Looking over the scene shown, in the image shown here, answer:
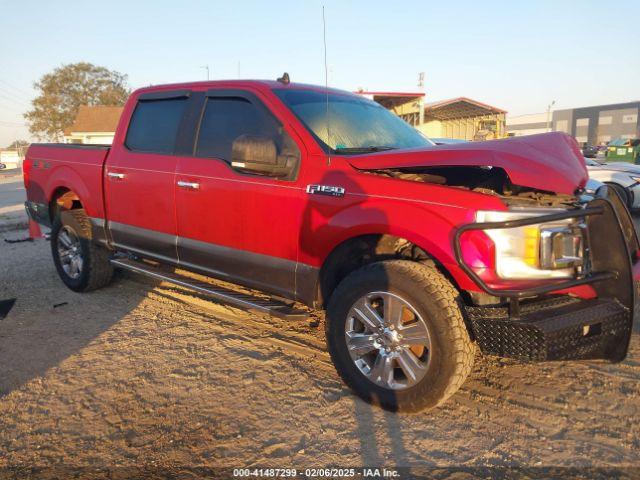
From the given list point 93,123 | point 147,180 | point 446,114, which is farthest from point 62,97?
point 147,180

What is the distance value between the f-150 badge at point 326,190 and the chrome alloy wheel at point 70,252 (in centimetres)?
311

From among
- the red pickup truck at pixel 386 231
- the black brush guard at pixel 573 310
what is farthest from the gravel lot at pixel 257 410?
the black brush guard at pixel 573 310

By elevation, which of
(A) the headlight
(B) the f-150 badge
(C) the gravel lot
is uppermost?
(B) the f-150 badge

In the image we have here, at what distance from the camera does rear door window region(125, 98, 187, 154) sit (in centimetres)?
427

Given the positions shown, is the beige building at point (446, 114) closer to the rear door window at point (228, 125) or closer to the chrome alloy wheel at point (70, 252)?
the chrome alloy wheel at point (70, 252)

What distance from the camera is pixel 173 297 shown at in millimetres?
5184

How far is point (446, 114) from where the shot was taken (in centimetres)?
2638

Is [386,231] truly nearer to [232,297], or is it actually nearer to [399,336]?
[399,336]

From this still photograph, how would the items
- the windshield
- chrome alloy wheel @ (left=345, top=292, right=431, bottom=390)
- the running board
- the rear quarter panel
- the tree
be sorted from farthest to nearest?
the tree, the rear quarter panel, the windshield, the running board, chrome alloy wheel @ (left=345, top=292, right=431, bottom=390)

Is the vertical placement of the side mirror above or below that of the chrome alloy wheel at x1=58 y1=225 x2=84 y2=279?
above

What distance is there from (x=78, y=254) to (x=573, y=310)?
183 inches

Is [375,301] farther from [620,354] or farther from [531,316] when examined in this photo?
[620,354]

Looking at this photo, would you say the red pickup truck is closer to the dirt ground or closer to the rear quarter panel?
the dirt ground

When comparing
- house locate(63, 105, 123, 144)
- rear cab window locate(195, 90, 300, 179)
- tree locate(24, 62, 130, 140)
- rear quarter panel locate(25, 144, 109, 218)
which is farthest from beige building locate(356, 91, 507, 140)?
tree locate(24, 62, 130, 140)
